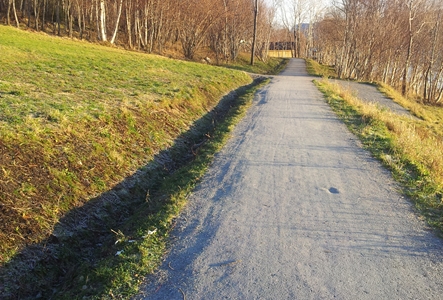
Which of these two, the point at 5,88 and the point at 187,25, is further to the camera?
the point at 187,25

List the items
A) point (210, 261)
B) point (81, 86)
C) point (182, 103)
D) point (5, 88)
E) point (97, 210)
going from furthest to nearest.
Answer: point (182, 103) → point (81, 86) → point (5, 88) → point (97, 210) → point (210, 261)

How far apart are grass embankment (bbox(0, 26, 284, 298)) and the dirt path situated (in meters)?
0.46

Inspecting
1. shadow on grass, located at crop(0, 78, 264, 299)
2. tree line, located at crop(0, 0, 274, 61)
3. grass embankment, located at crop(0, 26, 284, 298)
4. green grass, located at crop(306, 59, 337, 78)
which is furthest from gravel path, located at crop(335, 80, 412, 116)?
tree line, located at crop(0, 0, 274, 61)

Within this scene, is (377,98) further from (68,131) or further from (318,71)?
(68,131)

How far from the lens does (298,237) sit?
14.1 ft

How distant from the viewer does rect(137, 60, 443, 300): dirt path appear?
3455mm

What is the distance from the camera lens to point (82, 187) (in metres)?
5.67

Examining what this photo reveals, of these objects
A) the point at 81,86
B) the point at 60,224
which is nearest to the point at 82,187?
the point at 60,224

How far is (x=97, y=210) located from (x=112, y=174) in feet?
3.53

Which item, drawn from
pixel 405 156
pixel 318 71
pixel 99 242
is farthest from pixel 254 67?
pixel 99 242

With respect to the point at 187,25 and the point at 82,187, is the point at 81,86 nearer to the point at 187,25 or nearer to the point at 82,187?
the point at 82,187

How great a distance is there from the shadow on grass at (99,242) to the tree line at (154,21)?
96.5 ft

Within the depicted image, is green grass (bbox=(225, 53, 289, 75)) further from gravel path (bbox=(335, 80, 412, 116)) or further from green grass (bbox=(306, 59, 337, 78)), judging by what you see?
gravel path (bbox=(335, 80, 412, 116))

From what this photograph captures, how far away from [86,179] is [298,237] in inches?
143
